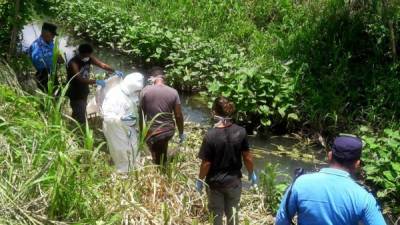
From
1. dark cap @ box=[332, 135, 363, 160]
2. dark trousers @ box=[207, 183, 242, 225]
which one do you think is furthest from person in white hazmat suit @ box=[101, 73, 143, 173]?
dark cap @ box=[332, 135, 363, 160]

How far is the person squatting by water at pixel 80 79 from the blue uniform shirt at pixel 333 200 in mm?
4416

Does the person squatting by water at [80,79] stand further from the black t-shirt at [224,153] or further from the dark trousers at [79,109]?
the black t-shirt at [224,153]

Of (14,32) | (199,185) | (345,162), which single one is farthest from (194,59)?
(345,162)

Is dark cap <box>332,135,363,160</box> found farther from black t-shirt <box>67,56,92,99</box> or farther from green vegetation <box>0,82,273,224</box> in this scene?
black t-shirt <box>67,56,92,99</box>

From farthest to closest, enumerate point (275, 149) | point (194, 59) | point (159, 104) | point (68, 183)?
point (194, 59), point (275, 149), point (159, 104), point (68, 183)

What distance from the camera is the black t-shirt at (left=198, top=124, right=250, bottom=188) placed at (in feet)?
18.8

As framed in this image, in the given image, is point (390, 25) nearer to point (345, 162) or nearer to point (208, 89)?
point (208, 89)

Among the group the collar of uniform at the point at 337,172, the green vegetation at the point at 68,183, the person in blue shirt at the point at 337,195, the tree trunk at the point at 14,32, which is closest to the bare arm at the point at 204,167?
the green vegetation at the point at 68,183

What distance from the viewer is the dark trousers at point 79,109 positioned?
26.4 ft

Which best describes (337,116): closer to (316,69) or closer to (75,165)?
(316,69)

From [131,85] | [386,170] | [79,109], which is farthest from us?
[79,109]

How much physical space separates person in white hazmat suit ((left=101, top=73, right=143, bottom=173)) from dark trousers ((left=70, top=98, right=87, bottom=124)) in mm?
962

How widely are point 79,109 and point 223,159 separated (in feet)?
9.88

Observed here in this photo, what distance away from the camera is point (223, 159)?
581 cm
